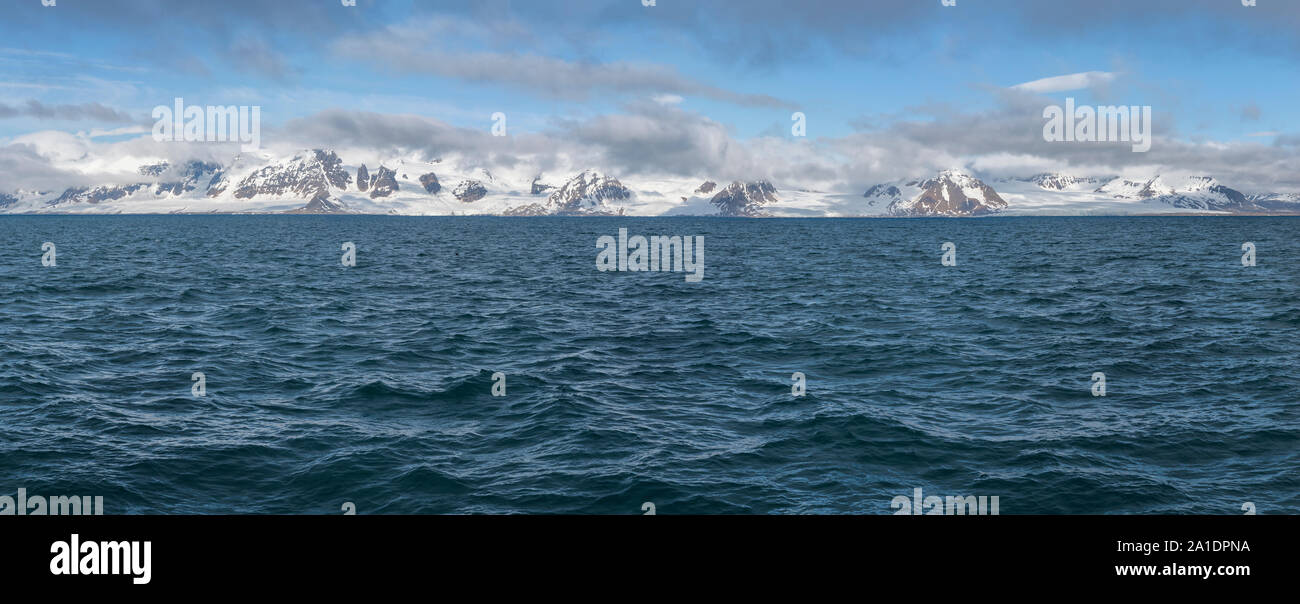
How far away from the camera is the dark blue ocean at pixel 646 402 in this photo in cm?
1831

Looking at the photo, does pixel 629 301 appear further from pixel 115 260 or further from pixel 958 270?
pixel 115 260

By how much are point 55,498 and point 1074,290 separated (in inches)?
2240

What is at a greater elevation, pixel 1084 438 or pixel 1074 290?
pixel 1074 290

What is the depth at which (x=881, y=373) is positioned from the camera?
29828 millimetres

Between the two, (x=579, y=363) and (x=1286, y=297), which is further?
(x=1286, y=297)

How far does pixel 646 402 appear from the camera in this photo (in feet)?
84.1

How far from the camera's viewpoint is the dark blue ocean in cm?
1831

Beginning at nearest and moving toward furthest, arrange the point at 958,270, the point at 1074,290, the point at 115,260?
the point at 1074,290 < the point at 958,270 < the point at 115,260
